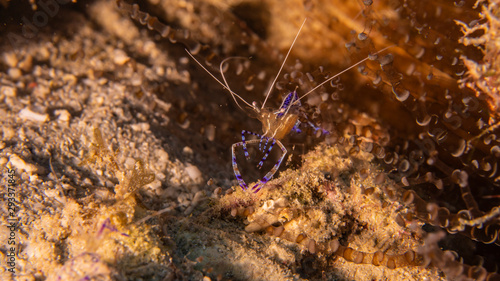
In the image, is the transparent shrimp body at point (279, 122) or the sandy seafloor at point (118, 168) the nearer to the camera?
the sandy seafloor at point (118, 168)

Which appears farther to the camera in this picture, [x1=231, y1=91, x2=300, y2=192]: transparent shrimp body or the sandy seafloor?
[x1=231, y1=91, x2=300, y2=192]: transparent shrimp body

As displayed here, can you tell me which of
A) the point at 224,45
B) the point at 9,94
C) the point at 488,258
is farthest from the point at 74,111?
the point at 488,258

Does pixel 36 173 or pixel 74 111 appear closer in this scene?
pixel 36 173

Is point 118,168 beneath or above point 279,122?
beneath

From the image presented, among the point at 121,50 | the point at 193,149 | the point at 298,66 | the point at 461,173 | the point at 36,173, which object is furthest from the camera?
the point at 121,50

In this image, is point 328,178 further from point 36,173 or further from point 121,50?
point 121,50

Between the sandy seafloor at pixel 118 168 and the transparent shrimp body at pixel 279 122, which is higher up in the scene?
the transparent shrimp body at pixel 279 122

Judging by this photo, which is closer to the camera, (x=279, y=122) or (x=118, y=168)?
(x=118, y=168)

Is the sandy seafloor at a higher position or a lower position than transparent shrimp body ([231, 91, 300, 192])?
lower
